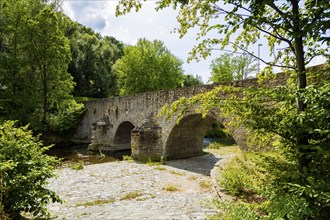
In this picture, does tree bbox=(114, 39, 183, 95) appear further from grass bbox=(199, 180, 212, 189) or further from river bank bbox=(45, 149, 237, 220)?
grass bbox=(199, 180, 212, 189)

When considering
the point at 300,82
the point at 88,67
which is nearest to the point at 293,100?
the point at 300,82

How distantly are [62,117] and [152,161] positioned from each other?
1014 cm

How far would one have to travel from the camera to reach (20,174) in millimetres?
4078

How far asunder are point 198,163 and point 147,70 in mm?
20617

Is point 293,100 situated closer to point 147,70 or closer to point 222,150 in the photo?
point 222,150

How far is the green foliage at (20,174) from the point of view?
3984 mm

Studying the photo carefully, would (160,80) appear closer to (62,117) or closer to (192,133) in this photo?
(62,117)

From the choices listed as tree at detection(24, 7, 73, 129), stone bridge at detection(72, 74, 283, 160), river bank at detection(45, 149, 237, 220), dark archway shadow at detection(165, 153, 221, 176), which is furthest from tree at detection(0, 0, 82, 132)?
dark archway shadow at detection(165, 153, 221, 176)

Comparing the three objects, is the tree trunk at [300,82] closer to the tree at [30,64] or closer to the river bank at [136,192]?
the river bank at [136,192]

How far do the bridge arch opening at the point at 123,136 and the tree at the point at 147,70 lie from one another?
38.7ft

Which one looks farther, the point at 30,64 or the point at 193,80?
the point at 193,80

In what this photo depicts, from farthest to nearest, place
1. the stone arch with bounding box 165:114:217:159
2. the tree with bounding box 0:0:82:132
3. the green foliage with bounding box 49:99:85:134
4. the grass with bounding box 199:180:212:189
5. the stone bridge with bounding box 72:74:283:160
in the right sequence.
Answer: the green foliage with bounding box 49:99:85:134 < the tree with bounding box 0:0:82:132 < the stone arch with bounding box 165:114:217:159 < the stone bridge with bounding box 72:74:283:160 < the grass with bounding box 199:180:212:189

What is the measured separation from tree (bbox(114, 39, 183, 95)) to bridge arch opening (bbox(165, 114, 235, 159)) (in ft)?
56.4

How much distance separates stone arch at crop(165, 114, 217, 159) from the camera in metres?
12.5
